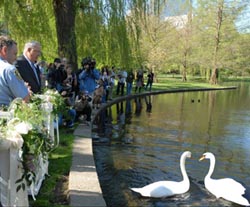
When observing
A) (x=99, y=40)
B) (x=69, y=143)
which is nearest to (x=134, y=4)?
(x=99, y=40)

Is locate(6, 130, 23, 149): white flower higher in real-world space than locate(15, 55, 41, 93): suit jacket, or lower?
lower

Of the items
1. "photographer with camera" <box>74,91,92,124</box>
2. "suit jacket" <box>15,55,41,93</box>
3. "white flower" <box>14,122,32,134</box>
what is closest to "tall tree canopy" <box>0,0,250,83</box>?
"photographer with camera" <box>74,91,92,124</box>

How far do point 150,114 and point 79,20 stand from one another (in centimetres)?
548

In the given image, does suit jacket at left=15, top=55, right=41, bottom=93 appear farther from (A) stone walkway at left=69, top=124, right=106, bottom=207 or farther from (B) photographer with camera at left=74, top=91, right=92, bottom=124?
(B) photographer with camera at left=74, top=91, right=92, bottom=124

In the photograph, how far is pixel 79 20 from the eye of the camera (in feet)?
40.5

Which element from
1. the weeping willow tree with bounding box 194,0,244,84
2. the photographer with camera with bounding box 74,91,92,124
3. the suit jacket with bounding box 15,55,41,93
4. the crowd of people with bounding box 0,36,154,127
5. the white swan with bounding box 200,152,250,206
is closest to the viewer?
the crowd of people with bounding box 0,36,154,127

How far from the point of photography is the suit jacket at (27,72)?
582cm

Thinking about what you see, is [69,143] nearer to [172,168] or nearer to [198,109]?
[172,168]

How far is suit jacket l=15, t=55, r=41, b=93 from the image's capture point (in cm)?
582

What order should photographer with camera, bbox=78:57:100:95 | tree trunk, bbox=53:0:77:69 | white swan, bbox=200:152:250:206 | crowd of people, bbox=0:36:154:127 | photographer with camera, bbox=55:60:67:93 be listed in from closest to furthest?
crowd of people, bbox=0:36:154:127
white swan, bbox=200:152:250:206
photographer with camera, bbox=55:60:67:93
tree trunk, bbox=53:0:77:69
photographer with camera, bbox=78:57:100:95

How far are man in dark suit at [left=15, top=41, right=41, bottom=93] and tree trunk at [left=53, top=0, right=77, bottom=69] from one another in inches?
195

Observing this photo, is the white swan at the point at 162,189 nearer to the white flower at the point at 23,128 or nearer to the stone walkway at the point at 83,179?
the stone walkway at the point at 83,179

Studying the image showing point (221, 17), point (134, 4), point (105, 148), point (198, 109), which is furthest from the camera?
point (221, 17)

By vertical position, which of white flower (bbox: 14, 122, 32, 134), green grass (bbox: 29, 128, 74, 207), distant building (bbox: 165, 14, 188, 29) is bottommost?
green grass (bbox: 29, 128, 74, 207)
